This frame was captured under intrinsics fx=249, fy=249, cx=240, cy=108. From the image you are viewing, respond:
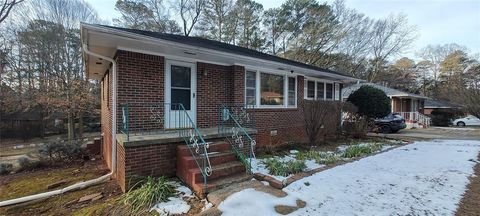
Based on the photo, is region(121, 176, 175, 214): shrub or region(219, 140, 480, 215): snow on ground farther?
region(121, 176, 175, 214): shrub

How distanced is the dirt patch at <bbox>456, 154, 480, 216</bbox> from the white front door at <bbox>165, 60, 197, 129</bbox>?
18.6 ft

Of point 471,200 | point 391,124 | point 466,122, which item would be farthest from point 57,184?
point 466,122

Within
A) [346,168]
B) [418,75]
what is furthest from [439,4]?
[418,75]

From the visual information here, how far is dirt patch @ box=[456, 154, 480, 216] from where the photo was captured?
3.76m

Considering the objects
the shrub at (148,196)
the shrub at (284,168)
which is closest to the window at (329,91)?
the shrub at (284,168)

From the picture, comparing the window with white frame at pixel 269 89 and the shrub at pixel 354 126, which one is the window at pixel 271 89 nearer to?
the window with white frame at pixel 269 89

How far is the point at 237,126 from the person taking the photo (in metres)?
7.16

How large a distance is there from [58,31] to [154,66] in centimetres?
1689

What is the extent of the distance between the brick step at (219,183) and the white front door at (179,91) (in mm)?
2319

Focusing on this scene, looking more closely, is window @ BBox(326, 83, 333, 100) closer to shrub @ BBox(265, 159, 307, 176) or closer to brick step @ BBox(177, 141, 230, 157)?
shrub @ BBox(265, 159, 307, 176)

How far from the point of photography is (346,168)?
5.86 metres

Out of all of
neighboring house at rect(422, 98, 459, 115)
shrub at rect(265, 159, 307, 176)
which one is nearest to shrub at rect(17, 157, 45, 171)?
shrub at rect(265, 159, 307, 176)

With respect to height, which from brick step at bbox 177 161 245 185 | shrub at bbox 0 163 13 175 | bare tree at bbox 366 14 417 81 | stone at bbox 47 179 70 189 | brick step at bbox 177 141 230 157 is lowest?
shrub at bbox 0 163 13 175

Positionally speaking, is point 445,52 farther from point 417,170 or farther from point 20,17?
point 20,17
